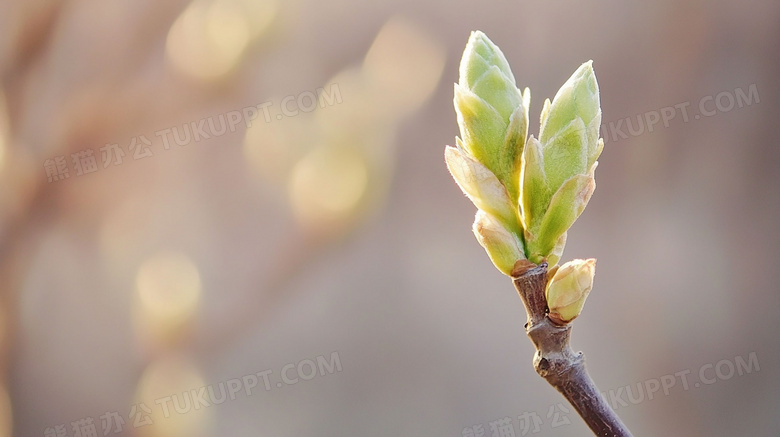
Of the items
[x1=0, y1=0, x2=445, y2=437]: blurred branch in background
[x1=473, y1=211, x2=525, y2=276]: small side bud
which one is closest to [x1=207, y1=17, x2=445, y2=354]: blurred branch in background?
[x1=0, y1=0, x2=445, y2=437]: blurred branch in background

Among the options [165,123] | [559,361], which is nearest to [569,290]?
[559,361]

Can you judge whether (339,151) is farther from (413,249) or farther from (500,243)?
(500,243)

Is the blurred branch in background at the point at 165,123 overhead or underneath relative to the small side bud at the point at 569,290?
overhead

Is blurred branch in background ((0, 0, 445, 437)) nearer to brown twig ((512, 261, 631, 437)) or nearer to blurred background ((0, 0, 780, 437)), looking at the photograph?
blurred background ((0, 0, 780, 437))

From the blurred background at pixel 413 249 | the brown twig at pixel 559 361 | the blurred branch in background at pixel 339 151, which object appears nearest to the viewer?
the brown twig at pixel 559 361

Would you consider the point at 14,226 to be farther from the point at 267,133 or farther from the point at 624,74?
the point at 624,74

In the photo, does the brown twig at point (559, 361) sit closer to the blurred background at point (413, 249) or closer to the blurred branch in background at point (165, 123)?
the blurred branch in background at point (165, 123)

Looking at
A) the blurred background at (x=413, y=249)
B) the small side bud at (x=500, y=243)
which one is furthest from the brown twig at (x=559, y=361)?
the blurred background at (x=413, y=249)
